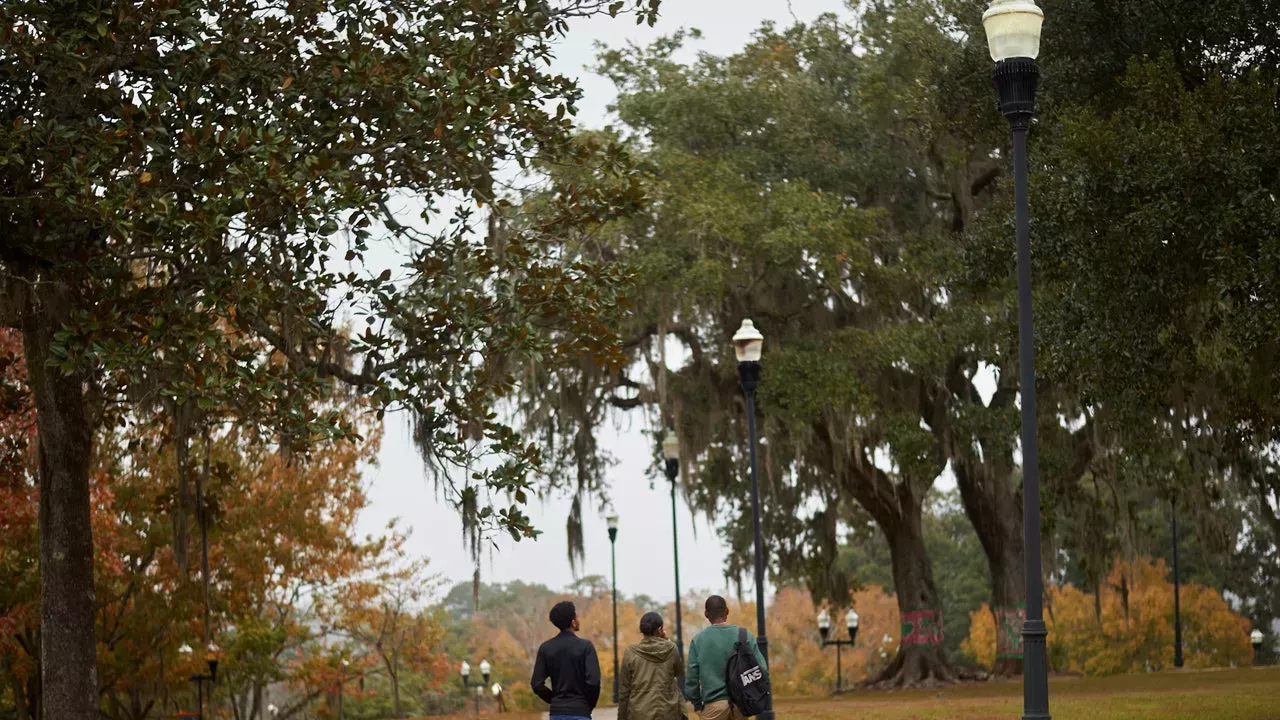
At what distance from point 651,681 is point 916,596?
22.5 metres

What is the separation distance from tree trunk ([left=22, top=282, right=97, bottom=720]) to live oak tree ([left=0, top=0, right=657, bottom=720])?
0.02 m

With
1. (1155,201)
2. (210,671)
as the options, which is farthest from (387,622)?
(1155,201)

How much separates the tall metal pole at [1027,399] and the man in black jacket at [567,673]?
270 cm

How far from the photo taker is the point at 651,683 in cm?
931

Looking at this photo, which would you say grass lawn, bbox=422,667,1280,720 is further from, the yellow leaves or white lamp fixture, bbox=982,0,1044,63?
the yellow leaves

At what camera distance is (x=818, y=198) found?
997 inches

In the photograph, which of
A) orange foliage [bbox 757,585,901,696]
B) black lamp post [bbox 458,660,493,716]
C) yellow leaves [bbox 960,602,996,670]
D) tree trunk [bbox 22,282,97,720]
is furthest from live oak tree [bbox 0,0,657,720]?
orange foliage [bbox 757,585,901,696]

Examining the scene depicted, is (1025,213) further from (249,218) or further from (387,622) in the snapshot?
(387,622)

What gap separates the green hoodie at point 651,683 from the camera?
9297mm

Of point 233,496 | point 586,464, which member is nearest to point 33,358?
point 233,496

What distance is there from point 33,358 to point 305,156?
11.1 feet

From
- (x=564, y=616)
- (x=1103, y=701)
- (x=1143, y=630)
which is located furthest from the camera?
(x=1143, y=630)

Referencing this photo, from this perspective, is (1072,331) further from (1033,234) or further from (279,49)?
(279,49)

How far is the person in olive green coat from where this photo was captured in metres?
9.30
